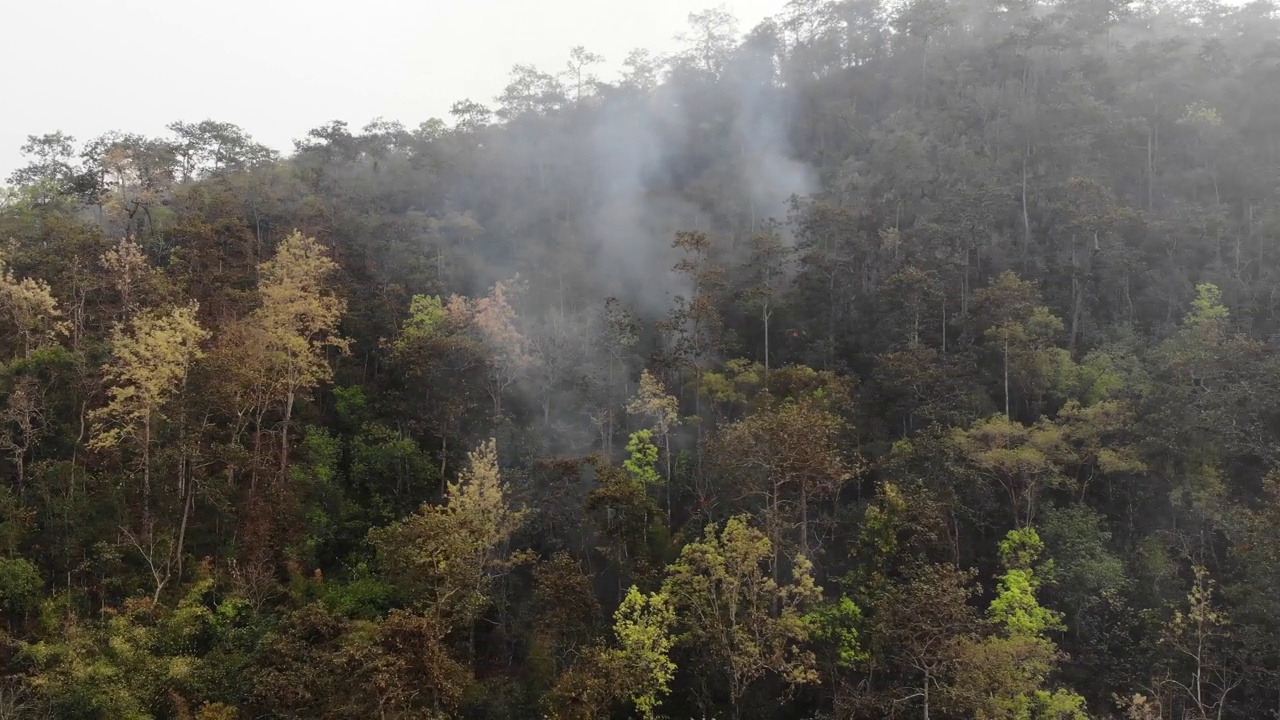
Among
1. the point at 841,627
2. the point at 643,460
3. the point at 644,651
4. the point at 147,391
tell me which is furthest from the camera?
the point at 643,460

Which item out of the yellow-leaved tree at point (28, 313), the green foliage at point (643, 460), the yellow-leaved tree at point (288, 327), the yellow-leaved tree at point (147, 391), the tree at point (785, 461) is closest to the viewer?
the tree at point (785, 461)

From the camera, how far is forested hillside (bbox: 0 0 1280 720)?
1933 centimetres

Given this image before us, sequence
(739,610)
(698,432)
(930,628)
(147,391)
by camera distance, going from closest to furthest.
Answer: (930,628), (739,610), (147,391), (698,432)

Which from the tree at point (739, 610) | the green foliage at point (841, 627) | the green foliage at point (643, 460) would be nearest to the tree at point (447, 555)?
the green foliage at point (643, 460)

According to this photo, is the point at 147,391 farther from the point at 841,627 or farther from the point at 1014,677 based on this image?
the point at 1014,677

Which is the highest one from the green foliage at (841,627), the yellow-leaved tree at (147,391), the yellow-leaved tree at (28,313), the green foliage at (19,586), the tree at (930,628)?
the yellow-leaved tree at (28,313)

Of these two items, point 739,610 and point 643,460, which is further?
point 643,460

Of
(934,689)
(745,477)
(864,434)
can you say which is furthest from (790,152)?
(934,689)

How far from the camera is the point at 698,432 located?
98.1ft

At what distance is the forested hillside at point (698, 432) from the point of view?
1933cm

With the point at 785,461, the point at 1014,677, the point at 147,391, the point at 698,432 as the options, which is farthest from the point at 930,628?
the point at 147,391

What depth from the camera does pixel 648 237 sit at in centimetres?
4391

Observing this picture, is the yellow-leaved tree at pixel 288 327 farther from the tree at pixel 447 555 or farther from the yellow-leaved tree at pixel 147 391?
the tree at pixel 447 555

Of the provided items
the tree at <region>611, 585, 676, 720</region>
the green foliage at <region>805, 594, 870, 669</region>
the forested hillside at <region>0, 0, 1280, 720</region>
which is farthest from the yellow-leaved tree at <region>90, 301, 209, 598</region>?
the green foliage at <region>805, 594, 870, 669</region>
